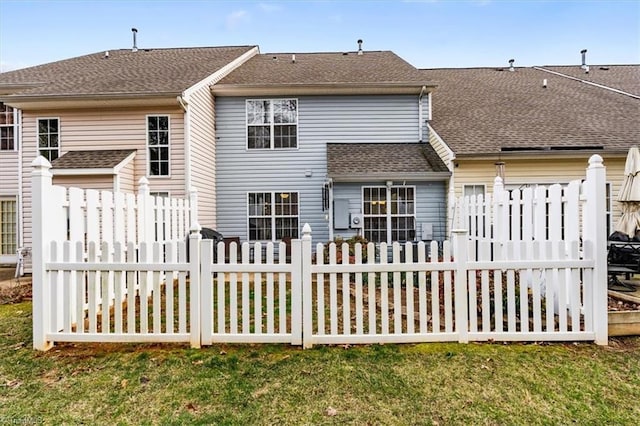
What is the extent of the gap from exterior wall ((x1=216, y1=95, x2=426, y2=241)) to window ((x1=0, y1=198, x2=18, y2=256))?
6.35 m

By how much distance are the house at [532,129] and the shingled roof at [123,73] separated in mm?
7292

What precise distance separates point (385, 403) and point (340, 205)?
25.8 feet

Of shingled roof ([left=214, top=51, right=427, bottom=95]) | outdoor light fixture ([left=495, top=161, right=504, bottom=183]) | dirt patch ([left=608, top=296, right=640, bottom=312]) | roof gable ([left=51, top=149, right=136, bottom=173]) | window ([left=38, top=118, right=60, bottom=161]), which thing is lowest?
dirt patch ([left=608, top=296, right=640, bottom=312])

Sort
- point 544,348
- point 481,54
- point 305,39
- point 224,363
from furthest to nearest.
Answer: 1. point 481,54
2. point 305,39
3. point 544,348
4. point 224,363

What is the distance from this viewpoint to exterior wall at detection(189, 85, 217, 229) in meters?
9.80

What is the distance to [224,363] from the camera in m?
3.44

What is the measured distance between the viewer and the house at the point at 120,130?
30.3 ft

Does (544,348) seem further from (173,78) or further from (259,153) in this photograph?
(173,78)

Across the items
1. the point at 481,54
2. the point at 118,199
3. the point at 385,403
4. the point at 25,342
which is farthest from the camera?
the point at 481,54

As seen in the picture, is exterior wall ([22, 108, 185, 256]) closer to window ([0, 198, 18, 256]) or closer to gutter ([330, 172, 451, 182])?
window ([0, 198, 18, 256])

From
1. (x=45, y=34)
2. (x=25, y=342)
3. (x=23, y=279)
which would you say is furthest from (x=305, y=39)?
(x=25, y=342)

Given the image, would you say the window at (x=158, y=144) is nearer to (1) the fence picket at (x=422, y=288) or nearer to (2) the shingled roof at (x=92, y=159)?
(2) the shingled roof at (x=92, y=159)

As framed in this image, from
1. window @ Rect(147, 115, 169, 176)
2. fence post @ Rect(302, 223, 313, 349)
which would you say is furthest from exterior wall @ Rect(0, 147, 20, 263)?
fence post @ Rect(302, 223, 313, 349)

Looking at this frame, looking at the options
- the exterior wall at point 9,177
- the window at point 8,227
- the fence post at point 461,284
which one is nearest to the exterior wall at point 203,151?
the exterior wall at point 9,177
